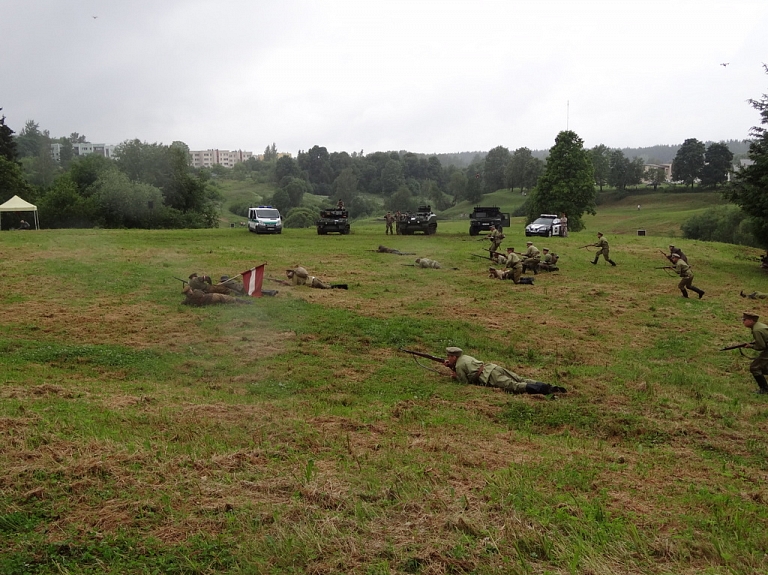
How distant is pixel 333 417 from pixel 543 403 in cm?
358

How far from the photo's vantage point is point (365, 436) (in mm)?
8523

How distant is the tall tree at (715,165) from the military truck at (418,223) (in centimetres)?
7190

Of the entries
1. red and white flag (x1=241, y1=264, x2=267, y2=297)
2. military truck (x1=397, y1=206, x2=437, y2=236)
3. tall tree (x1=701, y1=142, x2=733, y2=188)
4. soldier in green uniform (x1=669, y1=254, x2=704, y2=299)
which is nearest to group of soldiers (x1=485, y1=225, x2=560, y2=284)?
soldier in green uniform (x1=669, y1=254, x2=704, y2=299)

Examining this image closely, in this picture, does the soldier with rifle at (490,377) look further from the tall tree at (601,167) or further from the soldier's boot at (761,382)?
the tall tree at (601,167)

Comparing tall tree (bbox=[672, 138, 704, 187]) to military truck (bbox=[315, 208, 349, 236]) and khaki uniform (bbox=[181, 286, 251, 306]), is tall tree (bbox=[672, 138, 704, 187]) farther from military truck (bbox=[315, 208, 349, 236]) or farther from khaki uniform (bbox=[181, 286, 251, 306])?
khaki uniform (bbox=[181, 286, 251, 306])

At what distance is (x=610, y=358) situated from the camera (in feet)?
45.3

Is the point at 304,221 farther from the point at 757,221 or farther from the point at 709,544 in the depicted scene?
the point at 709,544

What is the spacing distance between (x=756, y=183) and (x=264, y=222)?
87.9 feet

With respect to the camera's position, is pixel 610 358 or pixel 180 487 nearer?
pixel 180 487

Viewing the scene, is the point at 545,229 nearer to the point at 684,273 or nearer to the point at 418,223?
the point at 418,223

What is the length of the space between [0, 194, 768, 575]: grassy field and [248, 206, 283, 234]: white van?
20345mm

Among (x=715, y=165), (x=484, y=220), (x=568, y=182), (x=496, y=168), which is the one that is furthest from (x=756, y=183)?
(x=496, y=168)

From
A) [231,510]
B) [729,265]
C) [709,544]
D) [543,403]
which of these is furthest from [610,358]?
[729,265]

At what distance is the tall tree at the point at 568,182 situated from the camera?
57.4m
